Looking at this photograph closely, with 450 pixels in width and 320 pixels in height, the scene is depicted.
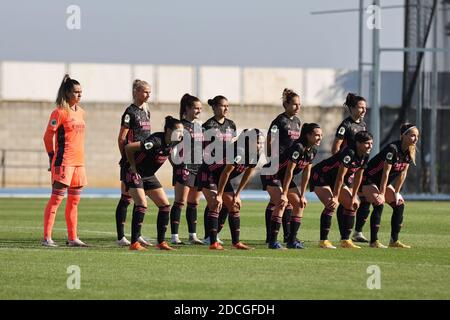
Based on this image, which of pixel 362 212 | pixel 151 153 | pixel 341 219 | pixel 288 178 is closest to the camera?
pixel 151 153

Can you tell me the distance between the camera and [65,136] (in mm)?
13750

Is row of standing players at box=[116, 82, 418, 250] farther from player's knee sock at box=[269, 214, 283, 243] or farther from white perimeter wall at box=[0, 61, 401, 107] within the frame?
white perimeter wall at box=[0, 61, 401, 107]

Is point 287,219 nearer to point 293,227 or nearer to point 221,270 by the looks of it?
point 293,227

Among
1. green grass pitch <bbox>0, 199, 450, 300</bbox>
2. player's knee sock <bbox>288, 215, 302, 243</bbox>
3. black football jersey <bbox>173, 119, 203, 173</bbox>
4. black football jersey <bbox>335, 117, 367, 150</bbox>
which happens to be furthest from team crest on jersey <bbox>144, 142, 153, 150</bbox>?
black football jersey <bbox>335, 117, 367, 150</bbox>

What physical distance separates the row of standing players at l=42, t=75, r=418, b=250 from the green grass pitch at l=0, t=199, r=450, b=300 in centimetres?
41

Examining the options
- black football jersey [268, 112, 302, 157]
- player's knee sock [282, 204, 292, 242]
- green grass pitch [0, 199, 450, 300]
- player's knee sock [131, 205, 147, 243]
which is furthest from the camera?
player's knee sock [282, 204, 292, 242]

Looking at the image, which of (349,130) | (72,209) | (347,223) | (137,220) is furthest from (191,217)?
(349,130)

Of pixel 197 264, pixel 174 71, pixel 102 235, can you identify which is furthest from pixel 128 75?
pixel 197 264

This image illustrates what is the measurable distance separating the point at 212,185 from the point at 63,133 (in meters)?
1.90

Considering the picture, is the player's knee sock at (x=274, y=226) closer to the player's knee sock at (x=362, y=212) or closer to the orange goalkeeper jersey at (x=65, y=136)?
the player's knee sock at (x=362, y=212)

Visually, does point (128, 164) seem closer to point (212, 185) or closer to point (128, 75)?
point (212, 185)

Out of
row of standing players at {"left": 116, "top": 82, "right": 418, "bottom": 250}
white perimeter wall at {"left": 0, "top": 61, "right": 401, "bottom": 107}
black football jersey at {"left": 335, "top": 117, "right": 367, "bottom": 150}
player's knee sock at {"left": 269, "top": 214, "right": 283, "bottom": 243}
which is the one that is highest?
white perimeter wall at {"left": 0, "top": 61, "right": 401, "bottom": 107}

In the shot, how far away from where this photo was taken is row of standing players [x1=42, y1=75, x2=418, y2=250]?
13453mm

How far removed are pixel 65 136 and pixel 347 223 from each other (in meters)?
3.75
